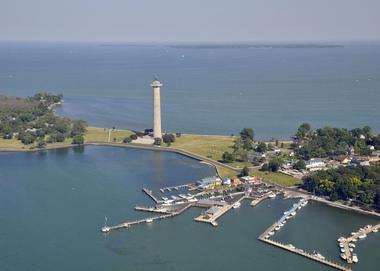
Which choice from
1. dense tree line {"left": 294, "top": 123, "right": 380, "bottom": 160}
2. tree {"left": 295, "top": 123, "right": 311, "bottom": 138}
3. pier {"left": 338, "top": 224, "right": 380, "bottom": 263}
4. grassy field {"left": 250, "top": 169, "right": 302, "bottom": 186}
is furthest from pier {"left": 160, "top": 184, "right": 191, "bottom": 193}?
tree {"left": 295, "top": 123, "right": 311, "bottom": 138}

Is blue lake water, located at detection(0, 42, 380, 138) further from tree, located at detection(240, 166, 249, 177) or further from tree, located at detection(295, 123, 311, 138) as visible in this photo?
tree, located at detection(240, 166, 249, 177)

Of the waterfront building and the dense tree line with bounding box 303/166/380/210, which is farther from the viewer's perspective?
the waterfront building

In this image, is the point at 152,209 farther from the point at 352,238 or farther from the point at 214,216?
the point at 352,238

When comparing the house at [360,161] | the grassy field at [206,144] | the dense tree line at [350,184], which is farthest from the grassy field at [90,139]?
the dense tree line at [350,184]

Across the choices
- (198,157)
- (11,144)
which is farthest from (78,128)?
(198,157)

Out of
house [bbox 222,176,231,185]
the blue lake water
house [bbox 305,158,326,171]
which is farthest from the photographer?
the blue lake water

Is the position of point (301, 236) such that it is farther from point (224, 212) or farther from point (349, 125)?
point (349, 125)
